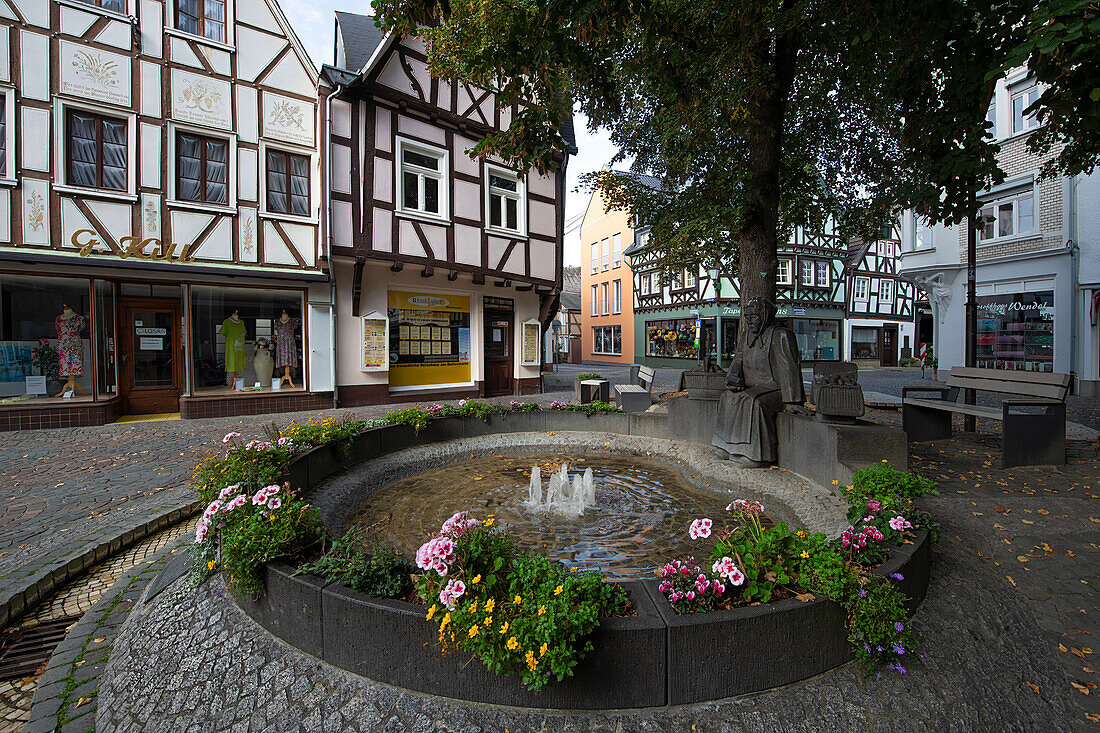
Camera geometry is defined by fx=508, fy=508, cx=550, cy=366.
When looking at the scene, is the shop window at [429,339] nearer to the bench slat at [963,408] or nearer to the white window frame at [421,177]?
the white window frame at [421,177]

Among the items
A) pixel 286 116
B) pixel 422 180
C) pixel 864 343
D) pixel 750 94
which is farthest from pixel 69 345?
pixel 864 343

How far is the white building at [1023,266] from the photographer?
43.2 ft

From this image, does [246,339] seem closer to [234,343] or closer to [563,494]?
[234,343]

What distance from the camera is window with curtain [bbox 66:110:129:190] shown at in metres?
9.09

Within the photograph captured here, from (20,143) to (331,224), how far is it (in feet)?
16.3

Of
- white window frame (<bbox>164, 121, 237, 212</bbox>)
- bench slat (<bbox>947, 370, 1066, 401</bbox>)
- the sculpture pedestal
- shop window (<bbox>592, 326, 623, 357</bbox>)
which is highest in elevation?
white window frame (<bbox>164, 121, 237, 212</bbox>)

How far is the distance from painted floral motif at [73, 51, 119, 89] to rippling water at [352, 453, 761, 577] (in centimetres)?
979

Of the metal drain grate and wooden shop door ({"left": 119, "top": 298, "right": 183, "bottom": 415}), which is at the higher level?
wooden shop door ({"left": 119, "top": 298, "right": 183, "bottom": 415})

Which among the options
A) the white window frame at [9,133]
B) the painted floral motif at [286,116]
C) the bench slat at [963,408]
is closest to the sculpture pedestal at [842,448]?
the bench slat at [963,408]

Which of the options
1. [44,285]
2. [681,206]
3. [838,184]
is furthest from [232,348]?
[838,184]

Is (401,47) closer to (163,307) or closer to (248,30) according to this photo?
(248,30)

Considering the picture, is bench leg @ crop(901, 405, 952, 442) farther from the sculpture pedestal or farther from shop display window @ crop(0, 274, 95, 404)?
shop display window @ crop(0, 274, 95, 404)

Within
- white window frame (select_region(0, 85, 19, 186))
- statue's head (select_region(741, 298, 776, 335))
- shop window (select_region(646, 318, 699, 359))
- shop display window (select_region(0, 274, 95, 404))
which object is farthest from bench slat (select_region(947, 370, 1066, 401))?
shop window (select_region(646, 318, 699, 359))

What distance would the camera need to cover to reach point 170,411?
35.0 ft
